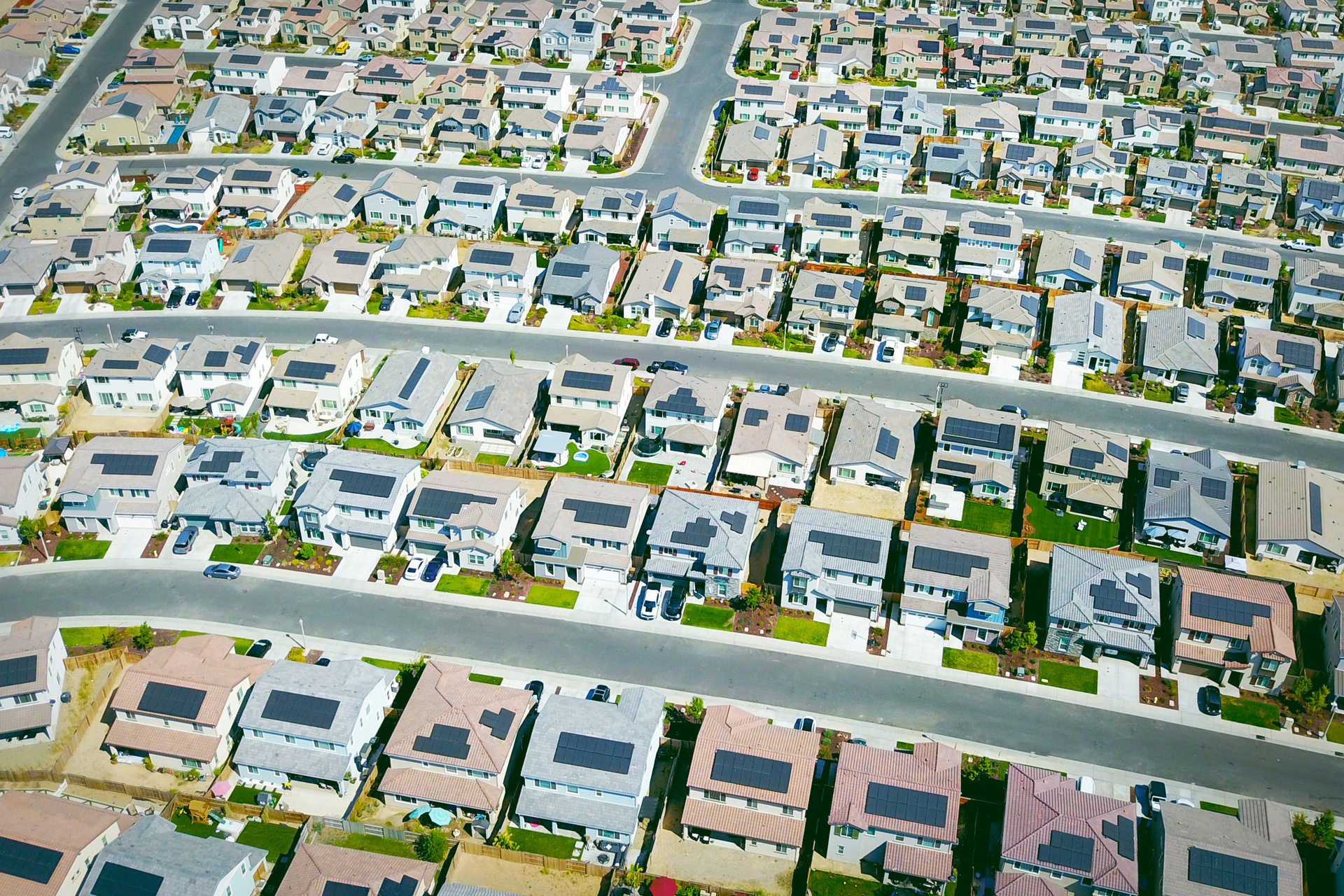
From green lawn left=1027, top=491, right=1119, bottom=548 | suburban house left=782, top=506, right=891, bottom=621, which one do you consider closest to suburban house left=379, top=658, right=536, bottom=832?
suburban house left=782, top=506, right=891, bottom=621

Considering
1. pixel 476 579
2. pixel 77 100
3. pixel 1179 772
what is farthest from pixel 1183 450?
pixel 77 100

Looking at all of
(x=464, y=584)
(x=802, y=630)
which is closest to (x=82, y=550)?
(x=464, y=584)

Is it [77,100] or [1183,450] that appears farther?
[77,100]

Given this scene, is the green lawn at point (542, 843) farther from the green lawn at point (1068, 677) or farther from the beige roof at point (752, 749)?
Answer: the green lawn at point (1068, 677)

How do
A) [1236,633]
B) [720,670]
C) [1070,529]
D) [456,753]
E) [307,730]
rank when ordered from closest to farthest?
1. [456,753]
2. [307,730]
3. [1236,633]
4. [720,670]
5. [1070,529]

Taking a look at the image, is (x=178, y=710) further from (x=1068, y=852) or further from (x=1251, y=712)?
(x=1251, y=712)

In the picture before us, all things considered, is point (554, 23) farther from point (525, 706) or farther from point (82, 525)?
point (525, 706)

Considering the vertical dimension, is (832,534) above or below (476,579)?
above
